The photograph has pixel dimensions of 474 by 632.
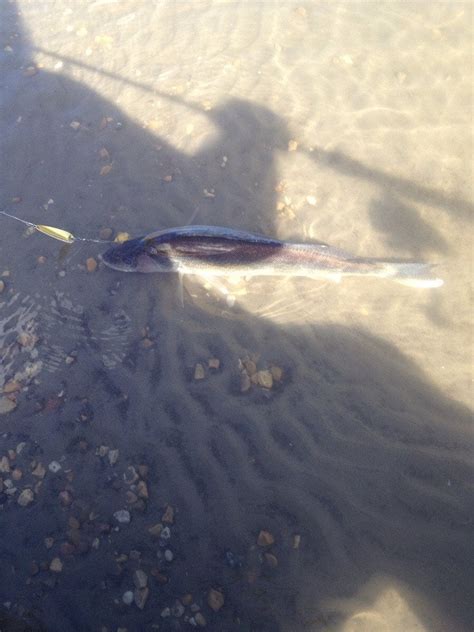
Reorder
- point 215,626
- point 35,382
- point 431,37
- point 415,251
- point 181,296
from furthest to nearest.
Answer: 1. point 431,37
2. point 415,251
3. point 181,296
4. point 35,382
5. point 215,626

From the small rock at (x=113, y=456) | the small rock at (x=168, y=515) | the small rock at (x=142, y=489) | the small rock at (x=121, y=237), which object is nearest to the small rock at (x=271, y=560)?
the small rock at (x=168, y=515)

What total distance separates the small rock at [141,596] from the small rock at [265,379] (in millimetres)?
2020

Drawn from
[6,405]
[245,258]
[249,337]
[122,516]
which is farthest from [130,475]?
[245,258]

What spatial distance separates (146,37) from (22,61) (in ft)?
7.13

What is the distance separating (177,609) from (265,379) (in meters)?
2.09

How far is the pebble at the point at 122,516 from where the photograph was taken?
11.8 feet

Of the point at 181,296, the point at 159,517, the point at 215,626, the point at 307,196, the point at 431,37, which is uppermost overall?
the point at 431,37

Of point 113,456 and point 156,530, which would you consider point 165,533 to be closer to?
point 156,530

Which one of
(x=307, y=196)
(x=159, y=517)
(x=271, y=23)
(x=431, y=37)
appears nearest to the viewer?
(x=159, y=517)

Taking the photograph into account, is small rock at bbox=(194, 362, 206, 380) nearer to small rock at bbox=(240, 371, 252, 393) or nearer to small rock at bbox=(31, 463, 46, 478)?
small rock at bbox=(240, 371, 252, 393)

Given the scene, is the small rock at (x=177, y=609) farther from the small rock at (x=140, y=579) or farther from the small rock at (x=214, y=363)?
the small rock at (x=214, y=363)

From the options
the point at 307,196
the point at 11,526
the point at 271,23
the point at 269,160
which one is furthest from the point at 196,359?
the point at 271,23

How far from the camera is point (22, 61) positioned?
6.96 m

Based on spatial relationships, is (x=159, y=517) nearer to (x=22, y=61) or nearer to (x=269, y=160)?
(x=269, y=160)
